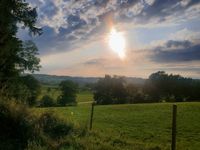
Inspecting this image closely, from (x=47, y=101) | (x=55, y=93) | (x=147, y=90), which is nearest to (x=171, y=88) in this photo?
(x=147, y=90)

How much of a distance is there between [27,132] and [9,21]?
18558 mm

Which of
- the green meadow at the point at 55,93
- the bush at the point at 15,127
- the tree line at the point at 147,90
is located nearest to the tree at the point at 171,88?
the tree line at the point at 147,90

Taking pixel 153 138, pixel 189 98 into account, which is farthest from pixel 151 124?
pixel 189 98

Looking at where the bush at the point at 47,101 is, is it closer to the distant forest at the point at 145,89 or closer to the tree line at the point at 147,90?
the distant forest at the point at 145,89

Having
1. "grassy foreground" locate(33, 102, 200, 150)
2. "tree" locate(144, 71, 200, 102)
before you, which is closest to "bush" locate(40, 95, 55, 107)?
"tree" locate(144, 71, 200, 102)

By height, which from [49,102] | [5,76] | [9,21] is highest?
[9,21]

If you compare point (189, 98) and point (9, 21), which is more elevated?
point (9, 21)

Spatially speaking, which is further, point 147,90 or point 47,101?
point 47,101

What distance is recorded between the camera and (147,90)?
9438 cm

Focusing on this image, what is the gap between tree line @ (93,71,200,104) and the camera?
90.7 metres

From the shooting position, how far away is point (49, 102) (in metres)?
98.0

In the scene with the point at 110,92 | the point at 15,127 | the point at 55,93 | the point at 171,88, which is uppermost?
the point at 171,88

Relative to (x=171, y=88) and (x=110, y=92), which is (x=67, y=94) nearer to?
(x=110, y=92)

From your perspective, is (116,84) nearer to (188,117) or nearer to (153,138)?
(188,117)
